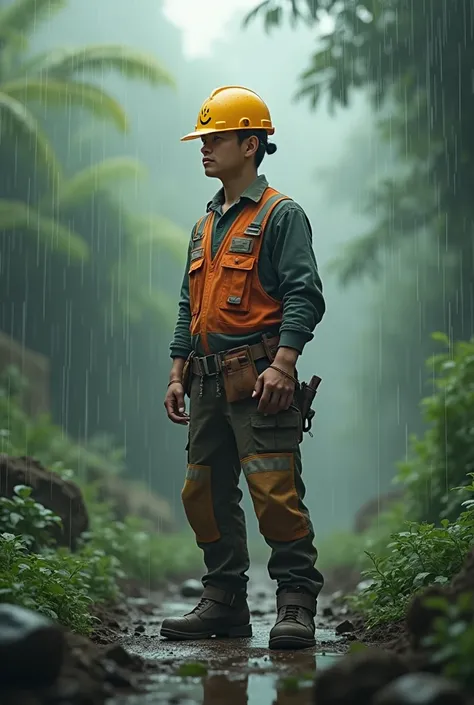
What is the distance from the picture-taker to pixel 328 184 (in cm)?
2392

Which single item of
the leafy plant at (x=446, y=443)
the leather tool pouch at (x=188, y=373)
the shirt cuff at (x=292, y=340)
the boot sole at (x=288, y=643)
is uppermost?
the leafy plant at (x=446, y=443)

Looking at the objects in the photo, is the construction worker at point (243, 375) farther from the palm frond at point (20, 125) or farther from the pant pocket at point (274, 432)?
the palm frond at point (20, 125)

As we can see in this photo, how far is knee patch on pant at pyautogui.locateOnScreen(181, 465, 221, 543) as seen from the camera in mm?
4602

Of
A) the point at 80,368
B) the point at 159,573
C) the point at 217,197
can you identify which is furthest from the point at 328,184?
the point at 217,197

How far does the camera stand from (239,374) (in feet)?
14.4

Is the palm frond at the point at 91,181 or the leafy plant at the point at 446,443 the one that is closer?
the leafy plant at the point at 446,443

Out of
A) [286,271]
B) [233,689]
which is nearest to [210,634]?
[233,689]

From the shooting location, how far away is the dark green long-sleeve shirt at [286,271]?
4.34 m

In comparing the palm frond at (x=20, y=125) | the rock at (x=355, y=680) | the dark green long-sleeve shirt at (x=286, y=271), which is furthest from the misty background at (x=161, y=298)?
the rock at (x=355, y=680)

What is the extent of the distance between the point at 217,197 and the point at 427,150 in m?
6.77

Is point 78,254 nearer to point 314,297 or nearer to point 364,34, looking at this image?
point 364,34

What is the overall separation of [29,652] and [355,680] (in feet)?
3.00

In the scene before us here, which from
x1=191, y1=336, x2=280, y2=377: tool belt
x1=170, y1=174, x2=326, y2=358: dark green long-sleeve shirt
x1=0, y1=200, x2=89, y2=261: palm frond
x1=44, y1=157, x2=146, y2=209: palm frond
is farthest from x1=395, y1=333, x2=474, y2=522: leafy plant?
x1=44, y1=157, x2=146, y2=209: palm frond

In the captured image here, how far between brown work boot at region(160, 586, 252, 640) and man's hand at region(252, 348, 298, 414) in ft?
3.48
